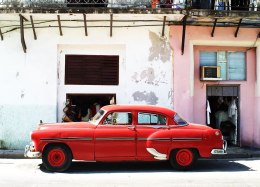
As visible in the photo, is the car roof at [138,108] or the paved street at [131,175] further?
the car roof at [138,108]

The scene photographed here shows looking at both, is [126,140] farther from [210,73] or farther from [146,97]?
[210,73]

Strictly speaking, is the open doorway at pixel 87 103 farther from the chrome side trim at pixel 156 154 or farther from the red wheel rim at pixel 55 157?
the chrome side trim at pixel 156 154

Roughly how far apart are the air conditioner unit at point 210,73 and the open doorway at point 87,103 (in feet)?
10.1

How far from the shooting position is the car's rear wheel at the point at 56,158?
10.2 meters

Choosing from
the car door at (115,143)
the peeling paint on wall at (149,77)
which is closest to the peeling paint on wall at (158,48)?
the peeling paint on wall at (149,77)

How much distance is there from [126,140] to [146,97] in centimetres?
426

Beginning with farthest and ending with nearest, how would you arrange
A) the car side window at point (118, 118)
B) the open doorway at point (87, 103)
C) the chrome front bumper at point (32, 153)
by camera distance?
the open doorway at point (87, 103) < the car side window at point (118, 118) < the chrome front bumper at point (32, 153)

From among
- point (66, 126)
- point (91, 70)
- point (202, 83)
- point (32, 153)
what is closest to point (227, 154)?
point (202, 83)

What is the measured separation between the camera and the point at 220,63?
1505cm

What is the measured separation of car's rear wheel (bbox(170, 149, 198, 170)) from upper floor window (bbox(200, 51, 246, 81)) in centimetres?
521

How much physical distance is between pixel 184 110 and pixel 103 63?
3.09 m

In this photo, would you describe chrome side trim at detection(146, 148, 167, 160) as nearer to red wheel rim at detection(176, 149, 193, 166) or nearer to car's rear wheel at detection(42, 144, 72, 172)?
red wheel rim at detection(176, 149, 193, 166)

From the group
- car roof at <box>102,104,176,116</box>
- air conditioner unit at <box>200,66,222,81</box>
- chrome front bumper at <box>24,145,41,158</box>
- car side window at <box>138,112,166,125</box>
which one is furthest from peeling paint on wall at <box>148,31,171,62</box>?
chrome front bumper at <box>24,145,41,158</box>

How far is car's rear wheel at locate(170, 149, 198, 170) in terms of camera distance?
10484 mm
